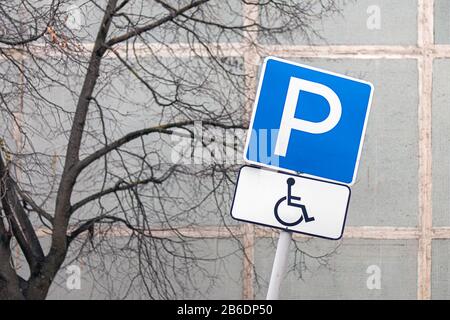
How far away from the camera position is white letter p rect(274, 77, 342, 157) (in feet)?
18.0

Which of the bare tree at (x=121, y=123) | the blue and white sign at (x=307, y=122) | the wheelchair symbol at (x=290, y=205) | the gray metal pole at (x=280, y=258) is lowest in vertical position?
the gray metal pole at (x=280, y=258)

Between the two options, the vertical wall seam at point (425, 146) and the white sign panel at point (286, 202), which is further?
the vertical wall seam at point (425, 146)

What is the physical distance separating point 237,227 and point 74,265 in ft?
6.60

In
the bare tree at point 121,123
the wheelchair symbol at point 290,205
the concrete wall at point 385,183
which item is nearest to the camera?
the wheelchair symbol at point 290,205

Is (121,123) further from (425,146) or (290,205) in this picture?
(290,205)

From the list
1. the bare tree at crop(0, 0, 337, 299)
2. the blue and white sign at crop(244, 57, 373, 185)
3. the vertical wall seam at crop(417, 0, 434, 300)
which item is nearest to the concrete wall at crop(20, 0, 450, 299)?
the vertical wall seam at crop(417, 0, 434, 300)

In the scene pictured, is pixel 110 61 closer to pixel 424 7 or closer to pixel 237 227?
pixel 237 227

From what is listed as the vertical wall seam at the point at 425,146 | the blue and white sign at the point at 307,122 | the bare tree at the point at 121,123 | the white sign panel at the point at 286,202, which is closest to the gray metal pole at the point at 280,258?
the white sign panel at the point at 286,202

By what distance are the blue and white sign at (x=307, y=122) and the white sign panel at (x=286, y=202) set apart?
0.07 meters

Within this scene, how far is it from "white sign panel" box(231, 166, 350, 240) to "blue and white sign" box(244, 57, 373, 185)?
72mm

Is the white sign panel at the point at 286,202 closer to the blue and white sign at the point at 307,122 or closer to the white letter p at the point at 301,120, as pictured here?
the blue and white sign at the point at 307,122

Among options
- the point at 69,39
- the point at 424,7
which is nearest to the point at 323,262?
the point at 424,7

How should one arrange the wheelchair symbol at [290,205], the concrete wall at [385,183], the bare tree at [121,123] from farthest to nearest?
the concrete wall at [385,183] < the bare tree at [121,123] < the wheelchair symbol at [290,205]

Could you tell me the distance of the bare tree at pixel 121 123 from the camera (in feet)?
28.7
